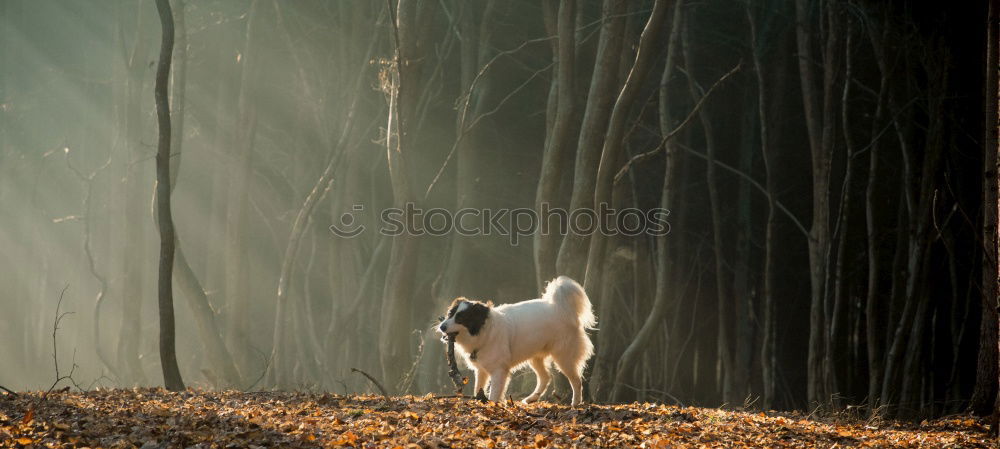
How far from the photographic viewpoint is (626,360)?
13.8m

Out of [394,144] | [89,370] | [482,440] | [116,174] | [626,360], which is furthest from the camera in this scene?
[89,370]

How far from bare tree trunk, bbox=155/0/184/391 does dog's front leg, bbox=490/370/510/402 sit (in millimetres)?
3831

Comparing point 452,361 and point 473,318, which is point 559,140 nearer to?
point 473,318

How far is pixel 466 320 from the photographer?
10.2 m

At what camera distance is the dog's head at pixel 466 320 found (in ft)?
33.4

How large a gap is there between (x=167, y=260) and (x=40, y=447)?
5.80 m

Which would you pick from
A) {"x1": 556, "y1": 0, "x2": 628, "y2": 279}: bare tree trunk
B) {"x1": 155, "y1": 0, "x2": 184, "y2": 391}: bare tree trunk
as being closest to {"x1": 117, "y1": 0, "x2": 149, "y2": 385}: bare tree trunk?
{"x1": 155, "y1": 0, "x2": 184, "y2": 391}: bare tree trunk

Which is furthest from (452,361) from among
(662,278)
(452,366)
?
(662,278)

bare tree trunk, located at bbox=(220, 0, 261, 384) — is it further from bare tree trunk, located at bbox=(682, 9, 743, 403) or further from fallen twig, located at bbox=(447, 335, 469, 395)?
fallen twig, located at bbox=(447, 335, 469, 395)

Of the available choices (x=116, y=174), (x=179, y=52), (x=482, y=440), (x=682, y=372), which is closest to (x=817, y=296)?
(x=482, y=440)

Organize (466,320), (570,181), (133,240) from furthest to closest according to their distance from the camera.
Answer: (133,240) → (570,181) → (466,320)

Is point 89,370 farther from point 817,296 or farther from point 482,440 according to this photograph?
point 482,440

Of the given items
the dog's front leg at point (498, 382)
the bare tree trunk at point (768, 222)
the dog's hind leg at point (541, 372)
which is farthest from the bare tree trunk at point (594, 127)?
the bare tree trunk at point (768, 222)

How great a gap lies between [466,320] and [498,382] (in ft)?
2.65
